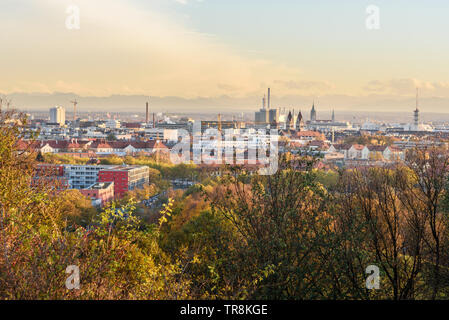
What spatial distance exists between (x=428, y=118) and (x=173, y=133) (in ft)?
201

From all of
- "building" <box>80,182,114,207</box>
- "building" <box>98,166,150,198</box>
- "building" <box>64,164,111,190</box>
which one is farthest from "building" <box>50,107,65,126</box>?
"building" <box>80,182,114,207</box>

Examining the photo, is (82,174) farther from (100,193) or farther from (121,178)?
(100,193)

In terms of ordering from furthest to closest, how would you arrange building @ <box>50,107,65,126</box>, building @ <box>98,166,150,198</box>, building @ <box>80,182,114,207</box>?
building @ <box>50,107,65,126</box>, building @ <box>98,166,150,198</box>, building @ <box>80,182,114,207</box>

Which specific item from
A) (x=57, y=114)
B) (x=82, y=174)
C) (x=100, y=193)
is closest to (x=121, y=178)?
(x=82, y=174)

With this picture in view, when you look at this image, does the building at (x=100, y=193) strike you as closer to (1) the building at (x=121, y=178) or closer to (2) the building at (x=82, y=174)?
(1) the building at (x=121, y=178)

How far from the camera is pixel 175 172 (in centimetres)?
3172

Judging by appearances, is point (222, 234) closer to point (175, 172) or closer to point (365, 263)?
point (365, 263)

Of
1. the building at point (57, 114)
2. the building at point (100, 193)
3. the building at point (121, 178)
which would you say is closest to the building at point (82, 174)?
the building at point (121, 178)

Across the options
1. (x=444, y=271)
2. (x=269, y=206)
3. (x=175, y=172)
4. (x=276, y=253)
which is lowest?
(x=175, y=172)

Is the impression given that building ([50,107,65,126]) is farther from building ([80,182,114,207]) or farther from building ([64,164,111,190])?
building ([80,182,114,207])

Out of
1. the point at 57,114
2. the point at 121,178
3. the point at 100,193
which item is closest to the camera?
the point at 100,193

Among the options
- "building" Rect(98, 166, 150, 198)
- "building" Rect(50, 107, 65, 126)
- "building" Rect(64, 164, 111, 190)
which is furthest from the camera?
"building" Rect(50, 107, 65, 126)

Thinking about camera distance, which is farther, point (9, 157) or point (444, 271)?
point (9, 157)

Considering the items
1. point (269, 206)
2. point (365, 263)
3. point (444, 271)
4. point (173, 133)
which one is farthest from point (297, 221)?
point (173, 133)
